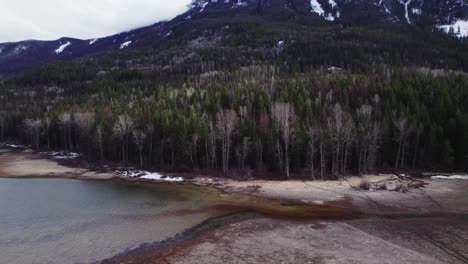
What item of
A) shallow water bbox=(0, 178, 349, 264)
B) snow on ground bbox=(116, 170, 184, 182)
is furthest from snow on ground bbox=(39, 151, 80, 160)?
shallow water bbox=(0, 178, 349, 264)

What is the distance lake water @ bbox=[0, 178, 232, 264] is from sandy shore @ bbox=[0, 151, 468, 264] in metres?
4.36

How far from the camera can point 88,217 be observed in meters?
43.2

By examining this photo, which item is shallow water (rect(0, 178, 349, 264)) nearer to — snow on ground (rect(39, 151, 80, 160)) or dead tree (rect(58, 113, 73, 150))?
snow on ground (rect(39, 151, 80, 160))

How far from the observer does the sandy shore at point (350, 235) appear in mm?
29906

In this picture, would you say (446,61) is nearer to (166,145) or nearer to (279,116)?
(279,116)

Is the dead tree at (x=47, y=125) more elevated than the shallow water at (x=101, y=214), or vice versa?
the dead tree at (x=47, y=125)

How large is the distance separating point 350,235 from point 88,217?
2899 cm

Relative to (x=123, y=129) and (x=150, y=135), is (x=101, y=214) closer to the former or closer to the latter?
→ (x=150, y=135)

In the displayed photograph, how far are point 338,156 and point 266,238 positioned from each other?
35.7 metres

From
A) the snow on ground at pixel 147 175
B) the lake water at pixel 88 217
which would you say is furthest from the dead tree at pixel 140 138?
the lake water at pixel 88 217

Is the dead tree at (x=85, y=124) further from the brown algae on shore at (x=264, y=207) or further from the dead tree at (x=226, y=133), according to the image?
the brown algae on shore at (x=264, y=207)

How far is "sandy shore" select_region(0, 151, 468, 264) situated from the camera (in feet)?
98.1

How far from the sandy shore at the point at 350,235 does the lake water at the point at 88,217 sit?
14.3ft

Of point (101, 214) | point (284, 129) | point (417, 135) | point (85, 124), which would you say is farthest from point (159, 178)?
point (417, 135)
